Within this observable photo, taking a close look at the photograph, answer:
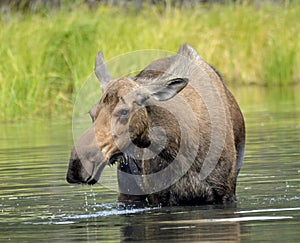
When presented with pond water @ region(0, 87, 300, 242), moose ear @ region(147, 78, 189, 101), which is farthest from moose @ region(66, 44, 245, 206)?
pond water @ region(0, 87, 300, 242)

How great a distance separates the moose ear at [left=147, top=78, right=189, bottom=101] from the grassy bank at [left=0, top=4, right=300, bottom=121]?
11.3 m

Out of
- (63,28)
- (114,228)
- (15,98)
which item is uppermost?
(63,28)

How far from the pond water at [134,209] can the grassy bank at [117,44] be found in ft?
14.3

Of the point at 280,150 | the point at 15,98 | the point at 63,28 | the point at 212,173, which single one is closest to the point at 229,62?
the point at 63,28

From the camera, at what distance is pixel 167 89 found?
9398 millimetres

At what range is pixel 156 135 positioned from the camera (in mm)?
9484

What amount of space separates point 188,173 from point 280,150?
4.69m

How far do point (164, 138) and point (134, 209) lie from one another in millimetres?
903

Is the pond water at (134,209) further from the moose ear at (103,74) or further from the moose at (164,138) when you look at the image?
the moose ear at (103,74)

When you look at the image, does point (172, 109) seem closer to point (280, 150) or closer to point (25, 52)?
point (280, 150)

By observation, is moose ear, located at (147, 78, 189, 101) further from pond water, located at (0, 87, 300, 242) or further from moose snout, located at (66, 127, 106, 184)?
pond water, located at (0, 87, 300, 242)

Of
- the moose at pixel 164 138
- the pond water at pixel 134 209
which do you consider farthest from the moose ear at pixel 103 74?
the pond water at pixel 134 209

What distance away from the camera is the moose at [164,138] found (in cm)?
891

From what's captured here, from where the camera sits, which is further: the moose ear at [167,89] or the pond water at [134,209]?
the moose ear at [167,89]
